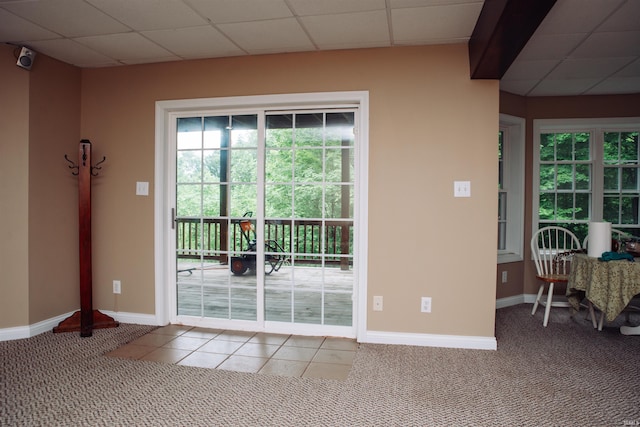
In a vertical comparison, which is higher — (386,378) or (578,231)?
(578,231)

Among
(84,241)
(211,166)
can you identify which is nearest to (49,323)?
(84,241)

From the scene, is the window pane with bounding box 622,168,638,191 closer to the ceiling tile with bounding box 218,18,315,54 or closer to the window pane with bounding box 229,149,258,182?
the ceiling tile with bounding box 218,18,315,54

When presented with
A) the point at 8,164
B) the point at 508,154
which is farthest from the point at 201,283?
the point at 508,154

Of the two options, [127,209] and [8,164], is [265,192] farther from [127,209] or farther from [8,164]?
[8,164]

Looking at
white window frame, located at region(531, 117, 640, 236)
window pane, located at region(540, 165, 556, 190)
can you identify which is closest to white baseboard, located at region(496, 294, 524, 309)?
white window frame, located at region(531, 117, 640, 236)

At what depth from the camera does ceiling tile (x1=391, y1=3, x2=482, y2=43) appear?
7.72ft

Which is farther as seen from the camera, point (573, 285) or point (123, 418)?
point (573, 285)

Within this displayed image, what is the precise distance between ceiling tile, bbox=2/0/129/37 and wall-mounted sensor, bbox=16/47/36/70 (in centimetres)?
45

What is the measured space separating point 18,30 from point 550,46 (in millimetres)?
4052

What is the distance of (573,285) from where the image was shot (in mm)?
3297

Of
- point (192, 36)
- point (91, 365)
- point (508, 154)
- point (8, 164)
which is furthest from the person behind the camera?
point (508, 154)

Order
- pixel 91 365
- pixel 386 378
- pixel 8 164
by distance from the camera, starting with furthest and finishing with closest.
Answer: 1. pixel 8 164
2. pixel 91 365
3. pixel 386 378

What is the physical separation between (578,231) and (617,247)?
1117 millimetres

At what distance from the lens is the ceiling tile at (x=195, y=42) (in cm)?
273
